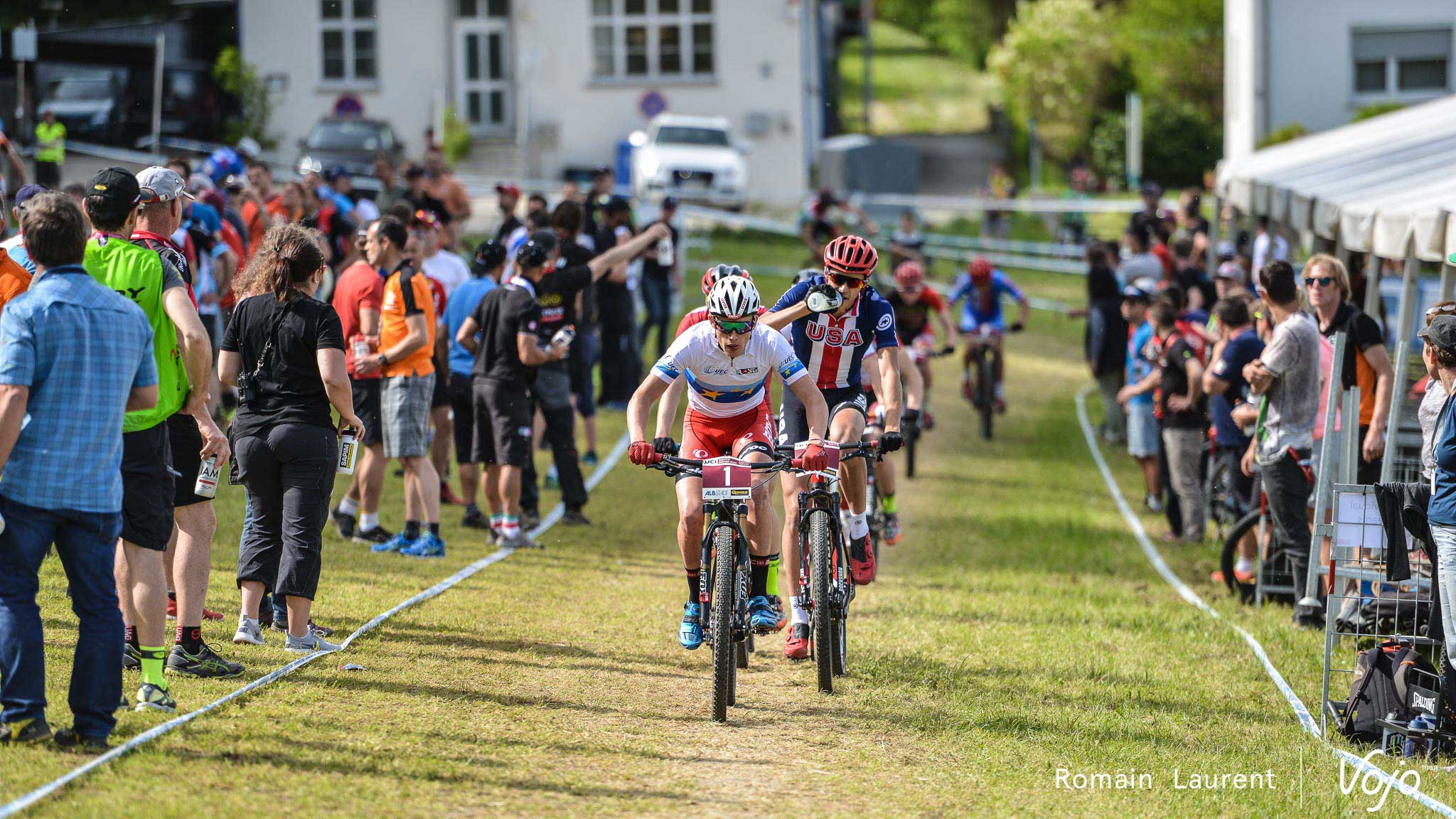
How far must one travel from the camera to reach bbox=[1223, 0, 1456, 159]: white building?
105ft

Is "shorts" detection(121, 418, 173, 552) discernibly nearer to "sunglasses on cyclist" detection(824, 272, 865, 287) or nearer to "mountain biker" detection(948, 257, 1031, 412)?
"sunglasses on cyclist" detection(824, 272, 865, 287)

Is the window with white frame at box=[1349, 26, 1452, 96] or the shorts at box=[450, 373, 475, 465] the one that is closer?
the shorts at box=[450, 373, 475, 465]

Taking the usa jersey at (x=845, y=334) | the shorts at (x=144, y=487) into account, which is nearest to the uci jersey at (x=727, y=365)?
the usa jersey at (x=845, y=334)

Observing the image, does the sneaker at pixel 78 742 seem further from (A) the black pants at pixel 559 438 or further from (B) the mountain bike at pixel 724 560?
(A) the black pants at pixel 559 438

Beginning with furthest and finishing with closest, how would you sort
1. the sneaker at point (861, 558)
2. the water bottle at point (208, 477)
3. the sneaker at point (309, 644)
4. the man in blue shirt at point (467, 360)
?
the man in blue shirt at point (467, 360), the sneaker at point (861, 558), the sneaker at point (309, 644), the water bottle at point (208, 477)

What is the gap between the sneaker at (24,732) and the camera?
5828 millimetres

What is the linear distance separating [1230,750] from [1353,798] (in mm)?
796

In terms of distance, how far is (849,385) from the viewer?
9.27 metres

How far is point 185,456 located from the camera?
726cm

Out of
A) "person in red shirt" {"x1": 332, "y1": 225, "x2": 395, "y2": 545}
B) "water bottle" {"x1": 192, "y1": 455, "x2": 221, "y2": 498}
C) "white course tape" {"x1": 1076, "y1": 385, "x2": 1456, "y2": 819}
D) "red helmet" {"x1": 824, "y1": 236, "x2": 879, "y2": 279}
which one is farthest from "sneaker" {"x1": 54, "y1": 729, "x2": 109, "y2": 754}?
"white course tape" {"x1": 1076, "y1": 385, "x2": 1456, "y2": 819}

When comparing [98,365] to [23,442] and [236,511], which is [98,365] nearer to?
[23,442]

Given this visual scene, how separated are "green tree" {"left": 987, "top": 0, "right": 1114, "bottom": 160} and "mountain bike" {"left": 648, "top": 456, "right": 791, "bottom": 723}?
4624 cm

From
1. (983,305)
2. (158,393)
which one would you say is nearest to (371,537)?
(158,393)

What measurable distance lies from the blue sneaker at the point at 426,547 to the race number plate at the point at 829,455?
370 cm
